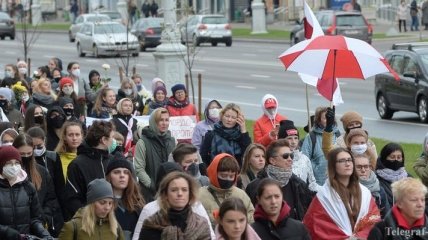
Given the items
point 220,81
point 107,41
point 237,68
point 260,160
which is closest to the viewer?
point 260,160

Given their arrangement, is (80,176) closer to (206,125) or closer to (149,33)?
(206,125)

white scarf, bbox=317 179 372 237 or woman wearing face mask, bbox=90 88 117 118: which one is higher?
woman wearing face mask, bbox=90 88 117 118

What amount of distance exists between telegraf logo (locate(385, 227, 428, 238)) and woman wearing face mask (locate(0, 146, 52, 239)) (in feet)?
9.15

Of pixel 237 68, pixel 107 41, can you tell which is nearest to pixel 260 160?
pixel 237 68

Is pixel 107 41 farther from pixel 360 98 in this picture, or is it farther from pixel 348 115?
pixel 348 115

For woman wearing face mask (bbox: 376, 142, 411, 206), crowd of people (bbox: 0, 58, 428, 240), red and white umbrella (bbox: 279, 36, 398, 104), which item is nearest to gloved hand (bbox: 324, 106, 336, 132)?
crowd of people (bbox: 0, 58, 428, 240)

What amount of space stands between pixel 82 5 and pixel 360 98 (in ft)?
213

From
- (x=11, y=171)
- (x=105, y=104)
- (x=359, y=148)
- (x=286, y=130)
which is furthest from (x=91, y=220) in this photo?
(x=105, y=104)

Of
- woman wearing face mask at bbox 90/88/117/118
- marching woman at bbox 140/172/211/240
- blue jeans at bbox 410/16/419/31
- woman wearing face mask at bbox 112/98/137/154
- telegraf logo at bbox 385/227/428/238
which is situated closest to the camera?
marching woman at bbox 140/172/211/240

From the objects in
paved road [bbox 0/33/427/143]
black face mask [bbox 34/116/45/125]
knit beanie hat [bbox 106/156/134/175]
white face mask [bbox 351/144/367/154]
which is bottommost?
paved road [bbox 0/33/427/143]

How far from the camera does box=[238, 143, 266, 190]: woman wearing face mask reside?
37.4 ft

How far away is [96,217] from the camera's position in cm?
945

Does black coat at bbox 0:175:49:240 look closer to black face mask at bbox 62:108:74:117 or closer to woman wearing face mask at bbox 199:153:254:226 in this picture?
woman wearing face mask at bbox 199:153:254:226

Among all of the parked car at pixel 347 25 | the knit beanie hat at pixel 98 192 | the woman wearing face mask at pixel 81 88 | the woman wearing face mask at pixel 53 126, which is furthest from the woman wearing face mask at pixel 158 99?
the parked car at pixel 347 25
